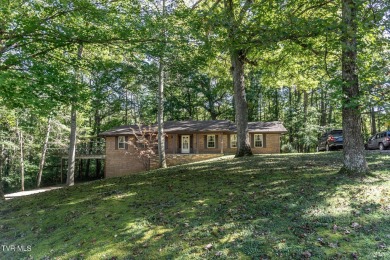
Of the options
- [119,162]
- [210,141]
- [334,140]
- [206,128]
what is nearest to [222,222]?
[334,140]

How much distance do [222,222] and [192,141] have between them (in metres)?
20.1

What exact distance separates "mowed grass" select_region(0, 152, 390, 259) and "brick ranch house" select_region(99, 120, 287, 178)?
15130mm

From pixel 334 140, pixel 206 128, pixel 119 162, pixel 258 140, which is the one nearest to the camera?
pixel 334 140

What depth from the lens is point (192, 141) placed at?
25266 mm

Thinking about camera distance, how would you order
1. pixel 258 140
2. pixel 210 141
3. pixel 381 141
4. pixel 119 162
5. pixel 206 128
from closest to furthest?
pixel 381 141 < pixel 206 128 < pixel 258 140 < pixel 210 141 < pixel 119 162

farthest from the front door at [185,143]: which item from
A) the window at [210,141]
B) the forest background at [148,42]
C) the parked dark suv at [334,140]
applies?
the forest background at [148,42]

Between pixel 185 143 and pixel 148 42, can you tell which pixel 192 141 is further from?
pixel 148 42

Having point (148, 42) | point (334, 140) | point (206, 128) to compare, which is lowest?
point (334, 140)

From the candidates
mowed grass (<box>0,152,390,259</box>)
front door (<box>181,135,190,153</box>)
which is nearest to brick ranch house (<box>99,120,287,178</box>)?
front door (<box>181,135,190,153</box>)

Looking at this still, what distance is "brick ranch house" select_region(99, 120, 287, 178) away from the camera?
77.2 ft

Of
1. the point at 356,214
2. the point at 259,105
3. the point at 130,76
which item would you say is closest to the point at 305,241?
the point at 356,214

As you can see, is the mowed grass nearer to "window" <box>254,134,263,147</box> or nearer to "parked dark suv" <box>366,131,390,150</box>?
"parked dark suv" <box>366,131,390,150</box>

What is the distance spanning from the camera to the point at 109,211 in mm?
6555

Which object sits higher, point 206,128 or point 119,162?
point 206,128
